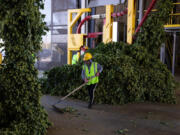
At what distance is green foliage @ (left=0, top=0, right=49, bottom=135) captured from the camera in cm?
472

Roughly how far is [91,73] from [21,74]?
3.55m

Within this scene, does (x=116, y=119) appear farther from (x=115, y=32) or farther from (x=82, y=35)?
(x=82, y=35)

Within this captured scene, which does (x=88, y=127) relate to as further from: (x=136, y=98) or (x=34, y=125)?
(x=136, y=98)

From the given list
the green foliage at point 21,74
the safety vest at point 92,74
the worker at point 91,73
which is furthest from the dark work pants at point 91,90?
the green foliage at point 21,74

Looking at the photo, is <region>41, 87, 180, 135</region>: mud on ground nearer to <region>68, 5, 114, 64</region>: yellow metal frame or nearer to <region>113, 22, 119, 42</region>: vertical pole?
<region>113, 22, 119, 42</region>: vertical pole

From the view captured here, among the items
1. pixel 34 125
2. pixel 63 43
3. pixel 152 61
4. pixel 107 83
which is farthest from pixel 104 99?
pixel 63 43

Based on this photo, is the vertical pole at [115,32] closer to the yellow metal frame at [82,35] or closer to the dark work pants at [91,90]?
the yellow metal frame at [82,35]

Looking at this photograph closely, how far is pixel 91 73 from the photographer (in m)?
8.11

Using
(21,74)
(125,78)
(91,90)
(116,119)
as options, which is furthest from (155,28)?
(21,74)

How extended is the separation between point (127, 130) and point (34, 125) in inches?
90.4

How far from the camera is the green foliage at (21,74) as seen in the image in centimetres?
472

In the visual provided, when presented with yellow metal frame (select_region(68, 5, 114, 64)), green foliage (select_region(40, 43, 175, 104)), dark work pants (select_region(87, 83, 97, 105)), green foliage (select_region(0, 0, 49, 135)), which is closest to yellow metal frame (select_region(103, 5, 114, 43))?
yellow metal frame (select_region(68, 5, 114, 64))

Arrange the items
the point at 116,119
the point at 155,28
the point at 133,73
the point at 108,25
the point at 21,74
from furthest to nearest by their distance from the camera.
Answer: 1. the point at 108,25
2. the point at 155,28
3. the point at 133,73
4. the point at 116,119
5. the point at 21,74

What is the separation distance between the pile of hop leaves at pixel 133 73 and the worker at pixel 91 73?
467 mm
